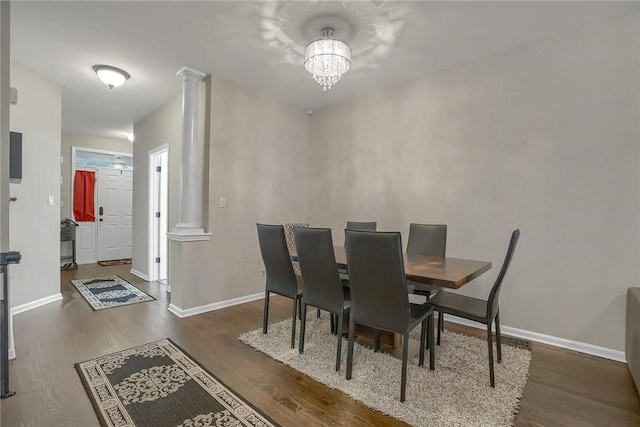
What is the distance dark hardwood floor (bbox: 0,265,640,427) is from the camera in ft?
5.45

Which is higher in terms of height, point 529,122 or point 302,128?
point 302,128

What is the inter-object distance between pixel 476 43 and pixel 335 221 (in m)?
2.53

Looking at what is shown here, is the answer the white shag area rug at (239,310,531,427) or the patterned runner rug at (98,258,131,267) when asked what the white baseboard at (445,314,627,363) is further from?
the patterned runner rug at (98,258,131,267)

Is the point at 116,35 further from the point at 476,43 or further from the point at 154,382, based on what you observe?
the point at 476,43

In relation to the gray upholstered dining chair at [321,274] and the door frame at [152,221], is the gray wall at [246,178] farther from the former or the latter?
the door frame at [152,221]

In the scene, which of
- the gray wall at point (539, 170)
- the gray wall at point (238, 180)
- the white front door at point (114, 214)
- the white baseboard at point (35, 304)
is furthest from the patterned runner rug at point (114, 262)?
the gray wall at point (539, 170)

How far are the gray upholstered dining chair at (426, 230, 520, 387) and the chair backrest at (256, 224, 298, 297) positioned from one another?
1.11 metres

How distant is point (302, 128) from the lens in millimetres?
4527

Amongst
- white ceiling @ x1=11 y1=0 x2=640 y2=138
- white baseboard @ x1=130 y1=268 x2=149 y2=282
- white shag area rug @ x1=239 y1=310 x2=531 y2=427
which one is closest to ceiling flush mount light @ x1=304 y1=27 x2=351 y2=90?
white ceiling @ x1=11 y1=0 x2=640 y2=138

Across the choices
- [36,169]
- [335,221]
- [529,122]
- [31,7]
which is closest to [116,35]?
[31,7]

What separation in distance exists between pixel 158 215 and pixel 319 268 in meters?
3.64

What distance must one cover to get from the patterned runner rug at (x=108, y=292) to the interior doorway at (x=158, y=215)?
458 millimetres

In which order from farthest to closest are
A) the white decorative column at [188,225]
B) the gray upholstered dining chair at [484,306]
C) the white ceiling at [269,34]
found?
the white decorative column at [188,225]
the white ceiling at [269,34]
the gray upholstered dining chair at [484,306]

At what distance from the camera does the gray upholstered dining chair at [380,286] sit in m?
1.75
